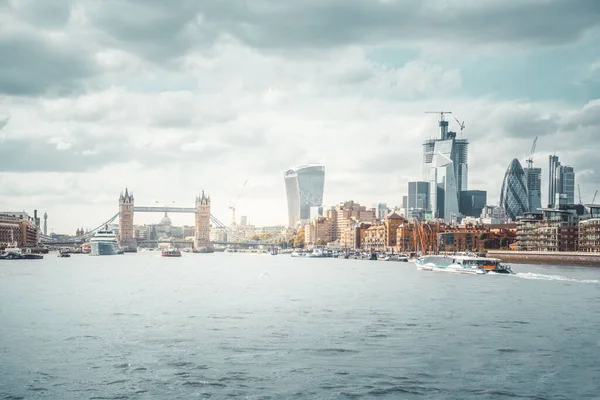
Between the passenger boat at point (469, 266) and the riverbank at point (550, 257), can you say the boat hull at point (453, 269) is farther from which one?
the riverbank at point (550, 257)

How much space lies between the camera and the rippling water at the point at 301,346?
82.5 feet

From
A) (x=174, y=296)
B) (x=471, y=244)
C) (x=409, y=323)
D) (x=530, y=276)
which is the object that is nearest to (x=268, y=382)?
(x=409, y=323)

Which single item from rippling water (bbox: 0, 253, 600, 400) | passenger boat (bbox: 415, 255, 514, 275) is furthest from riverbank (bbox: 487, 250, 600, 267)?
rippling water (bbox: 0, 253, 600, 400)

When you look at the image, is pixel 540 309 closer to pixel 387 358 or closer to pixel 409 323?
pixel 409 323

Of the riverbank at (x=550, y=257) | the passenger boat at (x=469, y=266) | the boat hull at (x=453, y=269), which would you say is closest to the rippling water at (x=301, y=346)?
the passenger boat at (x=469, y=266)

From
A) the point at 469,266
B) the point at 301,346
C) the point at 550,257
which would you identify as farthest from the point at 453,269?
the point at 301,346

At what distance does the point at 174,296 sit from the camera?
58.3 m

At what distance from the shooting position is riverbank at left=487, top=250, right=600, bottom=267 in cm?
12875

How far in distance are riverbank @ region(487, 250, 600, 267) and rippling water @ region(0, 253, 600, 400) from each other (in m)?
76.0

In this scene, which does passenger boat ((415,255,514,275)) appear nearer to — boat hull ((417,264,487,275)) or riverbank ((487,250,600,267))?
boat hull ((417,264,487,275))

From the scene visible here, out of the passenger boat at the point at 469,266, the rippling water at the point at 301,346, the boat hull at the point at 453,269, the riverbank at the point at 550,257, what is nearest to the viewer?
the rippling water at the point at 301,346

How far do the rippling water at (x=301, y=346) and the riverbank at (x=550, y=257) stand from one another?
76.0 meters

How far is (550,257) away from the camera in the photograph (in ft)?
455

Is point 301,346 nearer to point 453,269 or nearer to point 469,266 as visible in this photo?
point 469,266
